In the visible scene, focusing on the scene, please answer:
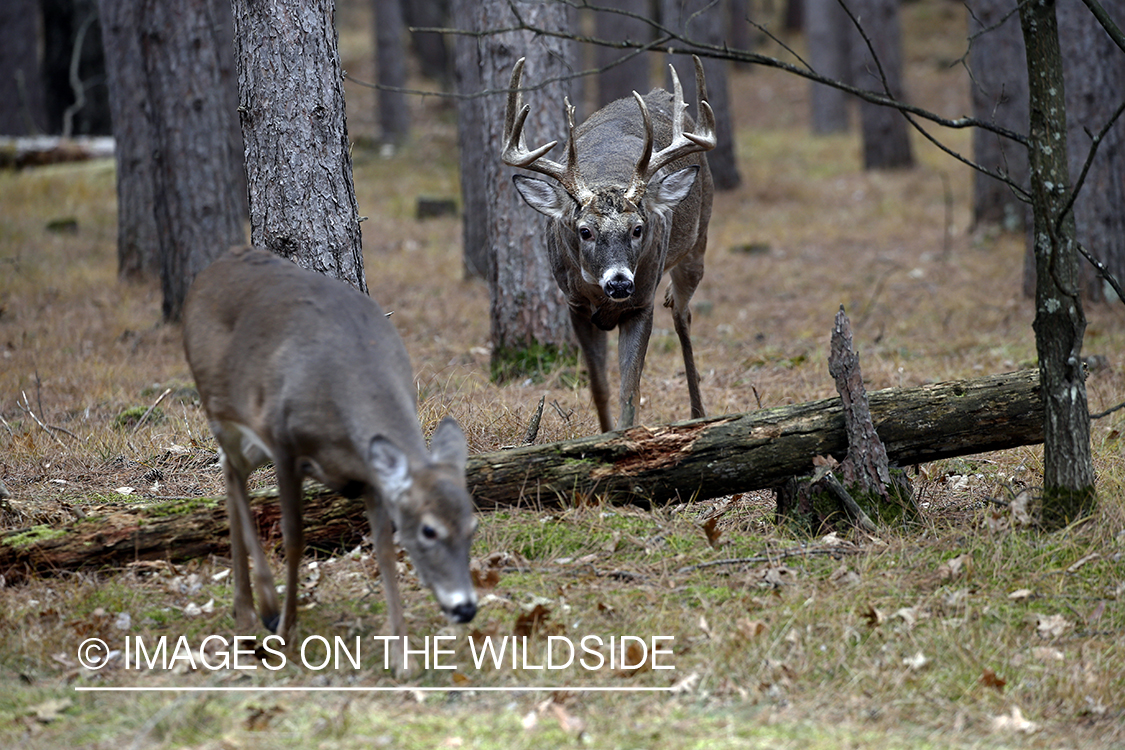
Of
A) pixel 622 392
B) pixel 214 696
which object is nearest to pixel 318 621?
pixel 214 696

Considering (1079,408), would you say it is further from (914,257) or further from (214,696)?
(914,257)

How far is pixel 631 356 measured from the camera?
6492 millimetres

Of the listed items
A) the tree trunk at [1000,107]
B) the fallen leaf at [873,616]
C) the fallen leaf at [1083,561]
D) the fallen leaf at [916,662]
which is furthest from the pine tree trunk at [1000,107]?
the fallen leaf at [916,662]

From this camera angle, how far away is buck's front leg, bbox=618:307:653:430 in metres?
6.34

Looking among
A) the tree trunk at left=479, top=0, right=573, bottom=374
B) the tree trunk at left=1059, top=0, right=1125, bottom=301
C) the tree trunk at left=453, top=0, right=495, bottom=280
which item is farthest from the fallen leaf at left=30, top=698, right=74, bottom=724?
the tree trunk at left=1059, top=0, right=1125, bottom=301

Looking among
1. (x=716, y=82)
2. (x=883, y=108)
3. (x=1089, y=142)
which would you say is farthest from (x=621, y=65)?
(x=1089, y=142)

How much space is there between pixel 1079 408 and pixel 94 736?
4013 mm

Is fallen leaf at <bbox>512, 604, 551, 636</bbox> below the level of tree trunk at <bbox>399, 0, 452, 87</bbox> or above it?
below

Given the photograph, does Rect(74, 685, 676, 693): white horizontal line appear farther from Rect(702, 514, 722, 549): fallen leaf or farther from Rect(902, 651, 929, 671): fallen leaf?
Rect(702, 514, 722, 549): fallen leaf

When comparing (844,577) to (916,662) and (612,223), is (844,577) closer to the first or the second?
(916,662)

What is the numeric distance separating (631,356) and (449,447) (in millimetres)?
2782

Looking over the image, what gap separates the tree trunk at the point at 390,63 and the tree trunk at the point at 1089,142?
15125mm

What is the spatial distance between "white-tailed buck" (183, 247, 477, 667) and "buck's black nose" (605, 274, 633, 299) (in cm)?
193

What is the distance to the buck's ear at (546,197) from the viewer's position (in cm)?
646
